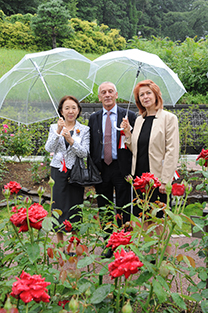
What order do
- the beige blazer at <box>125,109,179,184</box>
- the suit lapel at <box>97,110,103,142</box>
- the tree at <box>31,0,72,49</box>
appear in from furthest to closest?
the tree at <box>31,0,72,49</box>
the suit lapel at <box>97,110,103,142</box>
the beige blazer at <box>125,109,179,184</box>

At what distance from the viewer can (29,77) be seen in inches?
118

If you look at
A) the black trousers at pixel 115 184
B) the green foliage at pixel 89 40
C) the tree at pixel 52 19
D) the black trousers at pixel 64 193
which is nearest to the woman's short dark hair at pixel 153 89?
the black trousers at pixel 115 184

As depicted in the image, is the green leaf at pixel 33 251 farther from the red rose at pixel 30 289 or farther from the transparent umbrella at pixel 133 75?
the transparent umbrella at pixel 133 75

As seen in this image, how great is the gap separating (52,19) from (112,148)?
16201 millimetres

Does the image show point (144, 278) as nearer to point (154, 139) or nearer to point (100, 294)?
point (100, 294)

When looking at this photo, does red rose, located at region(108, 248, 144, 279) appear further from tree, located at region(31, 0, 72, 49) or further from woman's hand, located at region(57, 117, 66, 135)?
tree, located at region(31, 0, 72, 49)

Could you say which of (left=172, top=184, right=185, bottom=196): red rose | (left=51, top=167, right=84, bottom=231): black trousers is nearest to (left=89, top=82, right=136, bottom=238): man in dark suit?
(left=51, top=167, right=84, bottom=231): black trousers

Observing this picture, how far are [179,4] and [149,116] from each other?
45764mm

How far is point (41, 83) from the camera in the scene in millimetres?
3098

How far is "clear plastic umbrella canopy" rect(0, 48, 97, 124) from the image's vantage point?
113 inches

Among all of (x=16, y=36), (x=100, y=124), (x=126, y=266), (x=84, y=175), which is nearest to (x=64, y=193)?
(x=84, y=175)

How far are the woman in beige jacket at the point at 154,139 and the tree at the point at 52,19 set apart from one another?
15.5 metres

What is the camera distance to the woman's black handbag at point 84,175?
2.65 meters

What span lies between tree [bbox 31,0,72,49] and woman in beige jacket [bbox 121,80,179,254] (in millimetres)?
15462
